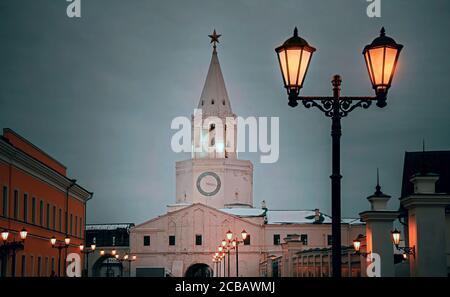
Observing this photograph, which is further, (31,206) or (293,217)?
(293,217)

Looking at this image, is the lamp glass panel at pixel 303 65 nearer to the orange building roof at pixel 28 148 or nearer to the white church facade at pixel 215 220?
the orange building roof at pixel 28 148

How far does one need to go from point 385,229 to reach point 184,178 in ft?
301

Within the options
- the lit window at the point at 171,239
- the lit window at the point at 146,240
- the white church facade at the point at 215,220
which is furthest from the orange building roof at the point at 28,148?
the lit window at the point at 171,239

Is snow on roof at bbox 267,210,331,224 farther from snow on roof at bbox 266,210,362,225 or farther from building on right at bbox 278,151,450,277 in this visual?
building on right at bbox 278,151,450,277

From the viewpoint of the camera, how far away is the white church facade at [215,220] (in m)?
103

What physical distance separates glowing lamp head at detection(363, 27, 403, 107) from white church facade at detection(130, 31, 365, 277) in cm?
8373

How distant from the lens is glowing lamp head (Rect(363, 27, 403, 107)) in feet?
33.2

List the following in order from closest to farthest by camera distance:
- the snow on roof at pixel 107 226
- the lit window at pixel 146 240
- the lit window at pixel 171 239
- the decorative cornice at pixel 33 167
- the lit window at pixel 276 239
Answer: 1. the decorative cornice at pixel 33 167
2. the lit window at pixel 146 240
3. the lit window at pixel 171 239
4. the lit window at pixel 276 239
5. the snow on roof at pixel 107 226

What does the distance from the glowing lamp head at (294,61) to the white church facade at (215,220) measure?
83748 mm

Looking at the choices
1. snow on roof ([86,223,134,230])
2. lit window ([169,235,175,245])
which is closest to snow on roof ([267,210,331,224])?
lit window ([169,235,175,245])

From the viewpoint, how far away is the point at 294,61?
10.2m

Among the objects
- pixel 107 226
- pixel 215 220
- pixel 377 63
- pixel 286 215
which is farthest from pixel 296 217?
pixel 377 63

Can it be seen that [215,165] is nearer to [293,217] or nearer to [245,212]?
[245,212]

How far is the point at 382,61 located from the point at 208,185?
10387cm
